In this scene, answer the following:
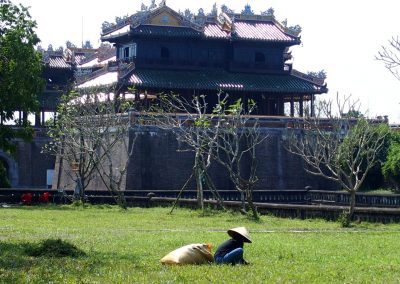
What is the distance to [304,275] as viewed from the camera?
1659 cm

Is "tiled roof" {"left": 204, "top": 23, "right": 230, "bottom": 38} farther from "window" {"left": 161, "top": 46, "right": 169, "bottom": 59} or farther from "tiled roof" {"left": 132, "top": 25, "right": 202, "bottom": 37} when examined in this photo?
"window" {"left": 161, "top": 46, "right": 169, "bottom": 59}

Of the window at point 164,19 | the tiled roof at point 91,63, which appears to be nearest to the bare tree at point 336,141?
the window at point 164,19

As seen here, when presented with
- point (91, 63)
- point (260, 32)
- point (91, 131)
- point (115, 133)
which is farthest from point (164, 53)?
point (91, 131)

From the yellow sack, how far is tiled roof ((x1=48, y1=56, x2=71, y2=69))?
187 feet

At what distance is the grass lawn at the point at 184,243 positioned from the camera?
16500mm

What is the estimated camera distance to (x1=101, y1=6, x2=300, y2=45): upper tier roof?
6047 centimetres

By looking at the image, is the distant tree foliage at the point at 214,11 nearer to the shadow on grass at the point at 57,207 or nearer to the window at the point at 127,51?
the window at the point at 127,51

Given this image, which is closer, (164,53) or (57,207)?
(57,207)

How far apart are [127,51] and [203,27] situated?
541cm

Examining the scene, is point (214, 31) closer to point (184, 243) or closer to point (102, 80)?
point (102, 80)

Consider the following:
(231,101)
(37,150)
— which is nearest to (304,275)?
(231,101)

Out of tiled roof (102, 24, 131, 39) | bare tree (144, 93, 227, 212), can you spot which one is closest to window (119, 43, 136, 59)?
tiled roof (102, 24, 131, 39)

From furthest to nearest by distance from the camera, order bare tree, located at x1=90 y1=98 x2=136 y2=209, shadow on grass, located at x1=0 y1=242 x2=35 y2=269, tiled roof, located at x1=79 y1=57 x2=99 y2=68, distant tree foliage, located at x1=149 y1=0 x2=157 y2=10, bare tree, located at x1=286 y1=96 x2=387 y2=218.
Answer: tiled roof, located at x1=79 y1=57 x2=99 y2=68, distant tree foliage, located at x1=149 y1=0 x2=157 y2=10, bare tree, located at x1=90 y1=98 x2=136 y2=209, bare tree, located at x1=286 y1=96 x2=387 y2=218, shadow on grass, located at x1=0 y1=242 x2=35 y2=269

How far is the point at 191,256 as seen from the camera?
60.0 feet
